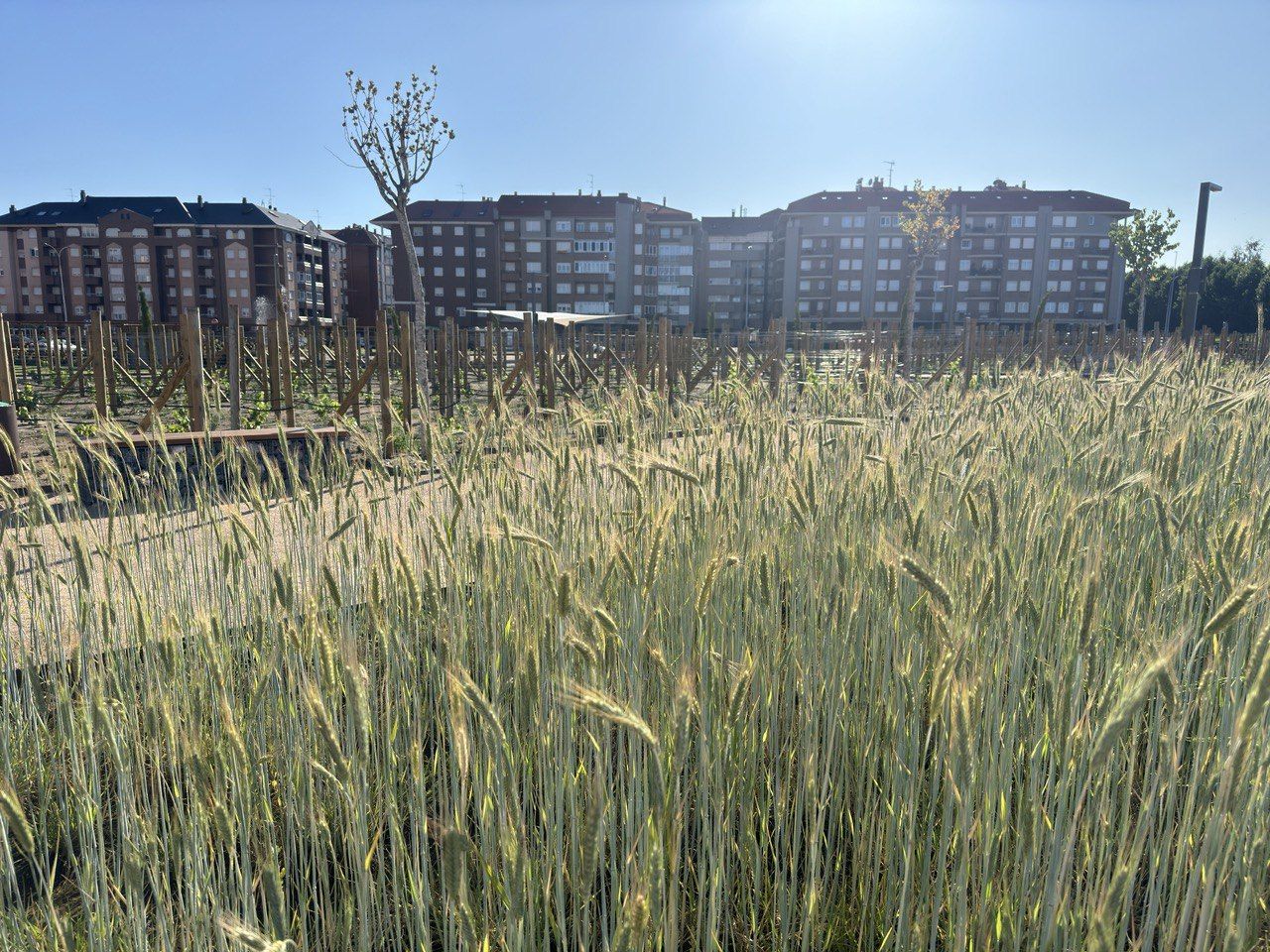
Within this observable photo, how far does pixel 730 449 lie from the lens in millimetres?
2740

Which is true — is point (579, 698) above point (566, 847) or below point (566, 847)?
above

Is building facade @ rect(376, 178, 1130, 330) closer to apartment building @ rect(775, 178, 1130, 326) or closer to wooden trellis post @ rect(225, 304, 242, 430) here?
apartment building @ rect(775, 178, 1130, 326)

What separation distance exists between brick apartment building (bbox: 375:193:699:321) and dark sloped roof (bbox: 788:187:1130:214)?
949 centimetres

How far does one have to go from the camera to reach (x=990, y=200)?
53344 millimetres

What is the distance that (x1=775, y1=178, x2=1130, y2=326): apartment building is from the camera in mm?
53125

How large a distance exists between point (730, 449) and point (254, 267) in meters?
59.6

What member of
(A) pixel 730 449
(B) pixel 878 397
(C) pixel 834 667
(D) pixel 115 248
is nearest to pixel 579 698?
(C) pixel 834 667

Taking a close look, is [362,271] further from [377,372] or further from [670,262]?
[377,372]

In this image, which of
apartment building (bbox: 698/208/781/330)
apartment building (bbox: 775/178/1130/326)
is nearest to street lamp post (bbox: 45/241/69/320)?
apartment building (bbox: 698/208/781/330)

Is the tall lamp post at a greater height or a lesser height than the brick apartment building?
lesser

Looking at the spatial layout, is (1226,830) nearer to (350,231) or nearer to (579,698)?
(579,698)

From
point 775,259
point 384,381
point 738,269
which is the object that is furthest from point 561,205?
point 384,381

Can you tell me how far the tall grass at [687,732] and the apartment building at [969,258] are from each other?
53.0m

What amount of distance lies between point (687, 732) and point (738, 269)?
6106 cm
